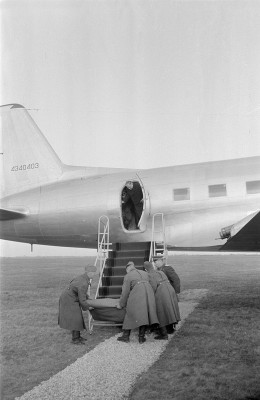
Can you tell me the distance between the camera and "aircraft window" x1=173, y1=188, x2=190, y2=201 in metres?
11.3

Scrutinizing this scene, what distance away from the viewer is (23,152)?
1435 cm

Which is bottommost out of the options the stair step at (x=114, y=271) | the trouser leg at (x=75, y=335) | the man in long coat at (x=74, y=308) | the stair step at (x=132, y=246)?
the trouser leg at (x=75, y=335)

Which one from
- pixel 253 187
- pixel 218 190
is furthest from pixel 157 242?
pixel 253 187

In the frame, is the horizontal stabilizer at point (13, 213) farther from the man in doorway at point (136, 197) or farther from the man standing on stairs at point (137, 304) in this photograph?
the man standing on stairs at point (137, 304)

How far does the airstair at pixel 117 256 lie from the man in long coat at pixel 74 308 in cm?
89

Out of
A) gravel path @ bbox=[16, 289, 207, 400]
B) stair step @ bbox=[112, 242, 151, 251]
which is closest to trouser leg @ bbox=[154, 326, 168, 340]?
gravel path @ bbox=[16, 289, 207, 400]

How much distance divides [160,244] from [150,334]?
304 centimetres

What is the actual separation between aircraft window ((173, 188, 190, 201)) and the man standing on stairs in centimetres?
371

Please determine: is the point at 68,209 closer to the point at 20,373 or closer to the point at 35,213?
the point at 35,213

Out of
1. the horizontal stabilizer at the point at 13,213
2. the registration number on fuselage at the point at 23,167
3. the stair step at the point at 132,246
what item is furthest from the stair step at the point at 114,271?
the registration number on fuselage at the point at 23,167

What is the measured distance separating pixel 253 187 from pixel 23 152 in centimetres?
784

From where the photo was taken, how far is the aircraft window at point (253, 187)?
1083 cm

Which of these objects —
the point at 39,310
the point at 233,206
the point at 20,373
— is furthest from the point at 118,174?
the point at 20,373

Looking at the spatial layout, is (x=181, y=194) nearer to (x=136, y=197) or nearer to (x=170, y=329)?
(x=136, y=197)
